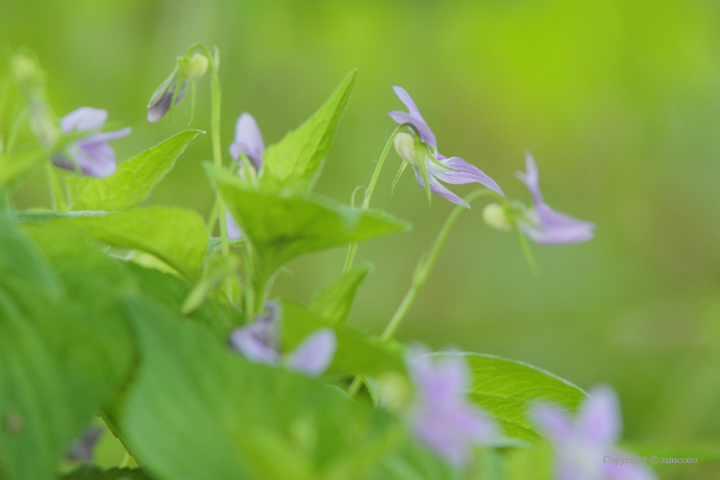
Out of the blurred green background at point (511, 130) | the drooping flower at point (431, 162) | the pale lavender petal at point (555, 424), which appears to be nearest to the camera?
the pale lavender petal at point (555, 424)

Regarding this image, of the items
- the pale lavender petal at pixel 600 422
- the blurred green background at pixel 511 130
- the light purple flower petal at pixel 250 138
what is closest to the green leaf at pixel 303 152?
the light purple flower petal at pixel 250 138

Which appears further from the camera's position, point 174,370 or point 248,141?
point 248,141

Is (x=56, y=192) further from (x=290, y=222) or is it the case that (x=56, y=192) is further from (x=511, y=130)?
(x=511, y=130)

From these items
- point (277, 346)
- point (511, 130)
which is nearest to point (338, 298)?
point (277, 346)

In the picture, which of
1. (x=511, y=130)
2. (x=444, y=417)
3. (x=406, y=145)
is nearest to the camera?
(x=444, y=417)

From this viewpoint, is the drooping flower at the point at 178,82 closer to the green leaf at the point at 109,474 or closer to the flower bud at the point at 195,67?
the flower bud at the point at 195,67

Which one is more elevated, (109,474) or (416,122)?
(416,122)
